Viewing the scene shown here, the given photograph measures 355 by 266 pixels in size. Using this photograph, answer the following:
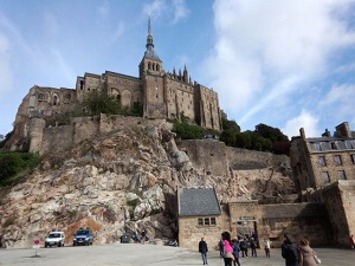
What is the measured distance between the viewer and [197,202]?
93.3 ft

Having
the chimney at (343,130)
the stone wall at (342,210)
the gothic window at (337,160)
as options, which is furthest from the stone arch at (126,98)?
the stone wall at (342,210)

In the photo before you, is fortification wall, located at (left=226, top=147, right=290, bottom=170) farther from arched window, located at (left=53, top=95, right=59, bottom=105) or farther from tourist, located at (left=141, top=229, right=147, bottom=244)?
arched window, located at (left=53, top=95, right=59, bottom=105)

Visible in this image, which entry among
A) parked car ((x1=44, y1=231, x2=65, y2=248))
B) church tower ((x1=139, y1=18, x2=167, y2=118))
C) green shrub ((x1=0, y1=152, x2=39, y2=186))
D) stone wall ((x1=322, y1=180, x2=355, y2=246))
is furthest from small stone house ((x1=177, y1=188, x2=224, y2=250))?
church tower ((x1=139, y1=18, x2=167, y2=118))

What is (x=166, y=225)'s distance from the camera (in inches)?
1141

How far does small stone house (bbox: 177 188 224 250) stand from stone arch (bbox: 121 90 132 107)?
4777 cm

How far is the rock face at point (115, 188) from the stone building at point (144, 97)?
25813 millimetres

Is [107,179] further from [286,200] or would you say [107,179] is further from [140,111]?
[140,111]

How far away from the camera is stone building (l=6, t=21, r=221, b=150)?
218 ft

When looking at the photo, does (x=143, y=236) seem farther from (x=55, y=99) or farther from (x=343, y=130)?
(x=55, y=99)

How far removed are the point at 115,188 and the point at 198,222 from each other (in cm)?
1060

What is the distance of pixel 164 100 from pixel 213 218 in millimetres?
49033

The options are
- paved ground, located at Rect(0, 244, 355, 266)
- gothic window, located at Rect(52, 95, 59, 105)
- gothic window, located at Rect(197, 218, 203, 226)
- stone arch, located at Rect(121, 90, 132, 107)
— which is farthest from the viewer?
stone arch, located at Rect(121, 90, 132, 107)

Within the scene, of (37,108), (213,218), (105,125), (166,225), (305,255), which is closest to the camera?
(305,255)

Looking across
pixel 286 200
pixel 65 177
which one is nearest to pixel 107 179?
pixel 65 177
